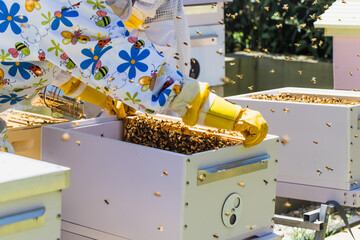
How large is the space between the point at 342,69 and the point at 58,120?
61.1 inches

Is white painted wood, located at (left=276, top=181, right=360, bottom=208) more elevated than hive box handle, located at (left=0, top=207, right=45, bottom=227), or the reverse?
hive box handle, located at (left=0, top=207, right=45, bottom=227)

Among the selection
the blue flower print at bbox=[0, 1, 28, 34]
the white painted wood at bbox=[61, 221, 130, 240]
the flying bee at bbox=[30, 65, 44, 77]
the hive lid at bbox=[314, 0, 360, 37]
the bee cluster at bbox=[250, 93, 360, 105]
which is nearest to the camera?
the blue flower print at bbox=[0, 1, 28, 34]

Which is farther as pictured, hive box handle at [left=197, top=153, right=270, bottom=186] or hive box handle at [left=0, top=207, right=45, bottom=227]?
hive box handle at [left=197, top=153, right=270, bottom=186]

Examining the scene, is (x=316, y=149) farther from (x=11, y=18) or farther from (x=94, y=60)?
(x=11, y=18)

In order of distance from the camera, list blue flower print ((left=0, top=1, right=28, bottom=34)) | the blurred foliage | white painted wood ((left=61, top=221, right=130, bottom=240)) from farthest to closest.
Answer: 1. the blurred foliage
2. white painted wood ((left=61, top=221, right=130, bottom=240))
3. blue flower print ((left=0, top=1, right=28, bottom=34))

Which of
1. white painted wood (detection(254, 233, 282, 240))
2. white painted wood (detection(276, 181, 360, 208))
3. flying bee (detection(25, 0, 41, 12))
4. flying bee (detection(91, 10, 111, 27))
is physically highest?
flying bee (detection(25, 0, 41, 12))

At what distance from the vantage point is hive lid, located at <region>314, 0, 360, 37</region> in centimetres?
306

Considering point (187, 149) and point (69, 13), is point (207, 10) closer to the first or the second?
point (187, 149)

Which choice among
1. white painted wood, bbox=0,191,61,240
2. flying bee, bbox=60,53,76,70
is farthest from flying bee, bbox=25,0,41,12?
white painted wood, bbox=0,191,61,240

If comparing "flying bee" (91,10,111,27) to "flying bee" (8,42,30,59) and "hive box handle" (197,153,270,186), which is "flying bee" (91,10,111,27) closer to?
"flying bee" (8,42,30,59)

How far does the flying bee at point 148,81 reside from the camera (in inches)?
70.2

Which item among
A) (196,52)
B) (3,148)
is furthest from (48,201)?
(196,52)

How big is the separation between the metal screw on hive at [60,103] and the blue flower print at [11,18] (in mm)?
681

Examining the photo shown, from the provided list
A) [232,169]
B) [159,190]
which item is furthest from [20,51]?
[232,169]
